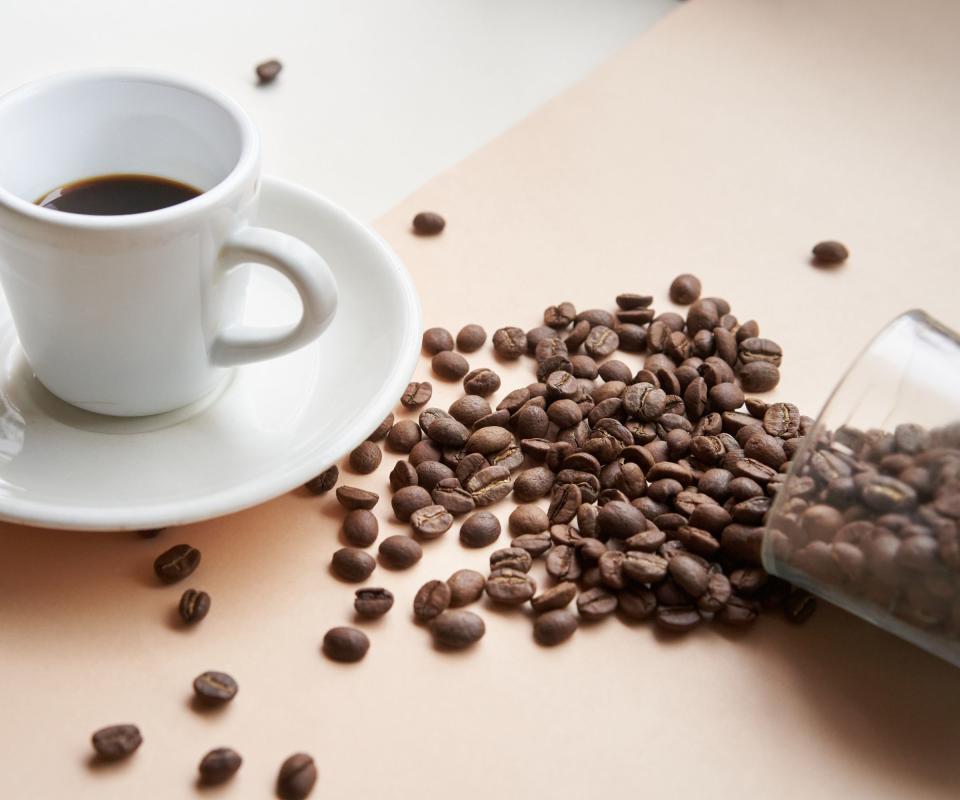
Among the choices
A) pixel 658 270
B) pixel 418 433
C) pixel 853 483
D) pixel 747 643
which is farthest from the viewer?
pixel 658 270

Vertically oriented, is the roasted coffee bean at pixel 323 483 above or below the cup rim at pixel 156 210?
below

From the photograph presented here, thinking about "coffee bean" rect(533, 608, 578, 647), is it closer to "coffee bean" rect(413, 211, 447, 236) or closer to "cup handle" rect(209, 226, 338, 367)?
"cup handle" rect(209, 226, 338, 367)

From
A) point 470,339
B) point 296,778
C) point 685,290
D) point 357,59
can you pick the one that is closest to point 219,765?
point 296,778

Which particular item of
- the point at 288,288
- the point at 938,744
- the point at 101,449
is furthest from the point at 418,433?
the point at 938,744

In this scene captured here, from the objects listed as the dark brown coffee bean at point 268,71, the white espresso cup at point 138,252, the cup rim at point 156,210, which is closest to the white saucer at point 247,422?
the white espresso cup at point 138,252

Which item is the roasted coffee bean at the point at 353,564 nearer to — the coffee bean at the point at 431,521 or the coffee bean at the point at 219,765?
the coffee bean at the point at 431,521

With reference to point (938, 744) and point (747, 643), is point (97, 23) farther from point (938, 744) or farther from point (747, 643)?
point (938, 744)
